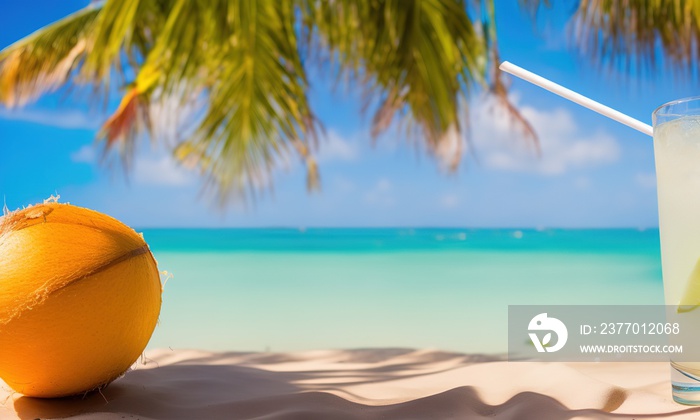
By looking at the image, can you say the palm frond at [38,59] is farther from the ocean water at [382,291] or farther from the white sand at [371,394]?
the white sand at [371,394]

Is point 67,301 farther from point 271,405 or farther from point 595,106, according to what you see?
point 595,106

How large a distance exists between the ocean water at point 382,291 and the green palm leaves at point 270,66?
108 centimetres

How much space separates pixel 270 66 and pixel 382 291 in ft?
9.94

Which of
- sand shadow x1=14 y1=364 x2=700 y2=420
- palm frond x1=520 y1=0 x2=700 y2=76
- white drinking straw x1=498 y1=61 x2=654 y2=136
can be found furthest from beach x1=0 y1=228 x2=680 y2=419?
palm frond x1=520 y1=0 x2=700 y2=76

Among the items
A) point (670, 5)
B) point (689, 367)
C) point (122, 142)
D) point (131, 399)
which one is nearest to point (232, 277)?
point (122, 142)

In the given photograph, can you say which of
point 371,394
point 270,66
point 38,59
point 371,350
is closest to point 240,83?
point 270,66

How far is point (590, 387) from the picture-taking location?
4.91ft

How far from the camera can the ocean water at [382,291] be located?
3.70m

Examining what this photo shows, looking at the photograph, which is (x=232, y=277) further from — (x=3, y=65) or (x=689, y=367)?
(x=689, y=367)

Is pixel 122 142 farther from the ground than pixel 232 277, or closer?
farther from the ground

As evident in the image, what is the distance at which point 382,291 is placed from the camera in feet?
20.3

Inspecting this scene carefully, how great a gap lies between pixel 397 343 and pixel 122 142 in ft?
9.51

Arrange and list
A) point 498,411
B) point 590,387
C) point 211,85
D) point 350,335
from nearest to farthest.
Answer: point 498,411 < point 590,387 < point 350,335 < point 211,85

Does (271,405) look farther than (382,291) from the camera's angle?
No
